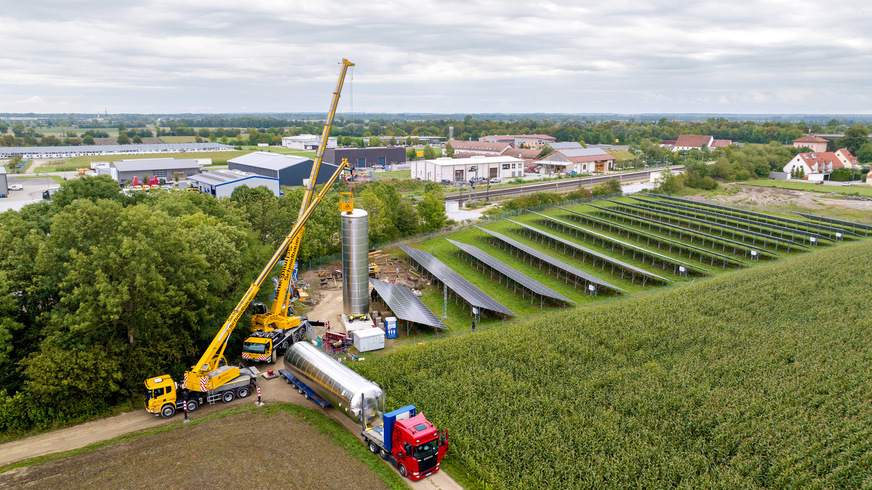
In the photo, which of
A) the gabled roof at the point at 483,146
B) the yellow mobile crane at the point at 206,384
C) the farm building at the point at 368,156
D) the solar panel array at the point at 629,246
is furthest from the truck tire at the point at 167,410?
the gabled roof at the point at 483,146

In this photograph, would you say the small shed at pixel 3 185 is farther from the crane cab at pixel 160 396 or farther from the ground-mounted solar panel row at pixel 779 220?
the ground-mounted solar panel row at pixel 779 220

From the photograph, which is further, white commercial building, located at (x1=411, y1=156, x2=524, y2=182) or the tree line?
white commercial building, located at (x1=411, y1=156, x2=524, y2=182)

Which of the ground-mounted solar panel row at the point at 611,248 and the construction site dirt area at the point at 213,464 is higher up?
the ground-mounted solar panel row at the point at 611,248

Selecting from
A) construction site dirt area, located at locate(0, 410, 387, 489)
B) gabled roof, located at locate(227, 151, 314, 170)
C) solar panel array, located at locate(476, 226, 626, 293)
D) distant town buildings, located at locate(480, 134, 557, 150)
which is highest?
distant town buildings, located at locate(480, 134, 557, 150)

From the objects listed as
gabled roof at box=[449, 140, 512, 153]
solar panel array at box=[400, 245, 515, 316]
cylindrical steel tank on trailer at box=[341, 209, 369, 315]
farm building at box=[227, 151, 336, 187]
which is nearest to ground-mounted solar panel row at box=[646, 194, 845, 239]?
solar panel array at box=[400, 245, 515, 316]

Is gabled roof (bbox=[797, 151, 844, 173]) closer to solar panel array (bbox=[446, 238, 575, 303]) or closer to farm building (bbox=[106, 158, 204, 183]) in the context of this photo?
solar panel array (bbox=[446, 238, 575, 303])

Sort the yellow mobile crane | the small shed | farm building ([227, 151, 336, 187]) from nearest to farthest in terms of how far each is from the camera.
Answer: the yellow mobile crane < the small shed < farm building ([227, 151, 336, 187])

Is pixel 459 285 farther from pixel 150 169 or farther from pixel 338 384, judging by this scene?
pixel 150 169

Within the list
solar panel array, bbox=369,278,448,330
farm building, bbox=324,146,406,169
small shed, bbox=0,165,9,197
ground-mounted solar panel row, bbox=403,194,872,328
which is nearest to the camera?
solar panel array, bbox=369,278,448,330
